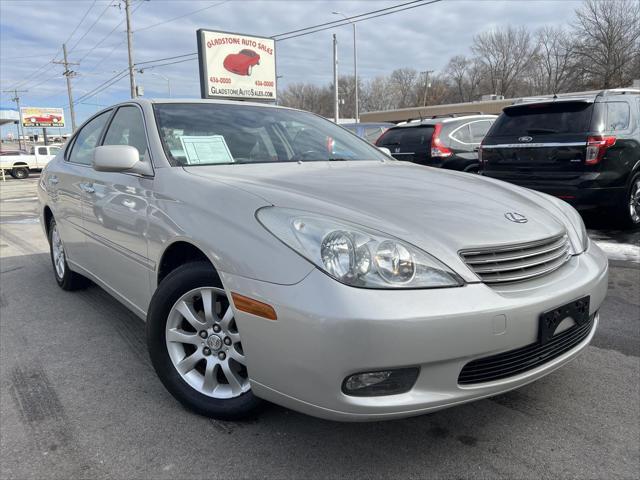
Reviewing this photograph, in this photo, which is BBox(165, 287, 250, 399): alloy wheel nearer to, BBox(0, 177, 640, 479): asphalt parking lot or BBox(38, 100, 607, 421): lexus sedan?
BBox(38, 100, 607, 421): lexus sedan

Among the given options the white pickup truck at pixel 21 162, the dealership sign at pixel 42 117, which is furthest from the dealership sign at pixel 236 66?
the dealership sign at pixel 42 117

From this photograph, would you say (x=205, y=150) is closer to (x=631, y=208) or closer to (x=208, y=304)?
(x=208, y=304)

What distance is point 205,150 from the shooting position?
2824mm

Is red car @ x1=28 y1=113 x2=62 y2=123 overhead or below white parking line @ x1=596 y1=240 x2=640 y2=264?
overhead

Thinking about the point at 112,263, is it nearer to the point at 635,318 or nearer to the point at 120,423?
the point at 120,423

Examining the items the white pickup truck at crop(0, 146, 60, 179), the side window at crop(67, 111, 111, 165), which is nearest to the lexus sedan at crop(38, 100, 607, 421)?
the side window at crop(67, 111, 111, 165)

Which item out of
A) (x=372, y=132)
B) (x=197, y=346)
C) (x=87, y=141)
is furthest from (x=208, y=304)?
(x=372, y=132)

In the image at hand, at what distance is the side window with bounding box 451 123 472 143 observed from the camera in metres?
8.48

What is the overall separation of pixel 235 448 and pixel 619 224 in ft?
19.9

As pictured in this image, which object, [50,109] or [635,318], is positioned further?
[50,109]

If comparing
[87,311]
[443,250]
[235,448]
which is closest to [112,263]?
[87,311]

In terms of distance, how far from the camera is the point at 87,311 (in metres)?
3.90

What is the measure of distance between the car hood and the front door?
41cm

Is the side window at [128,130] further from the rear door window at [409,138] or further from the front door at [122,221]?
the rear door window at [409,138]
